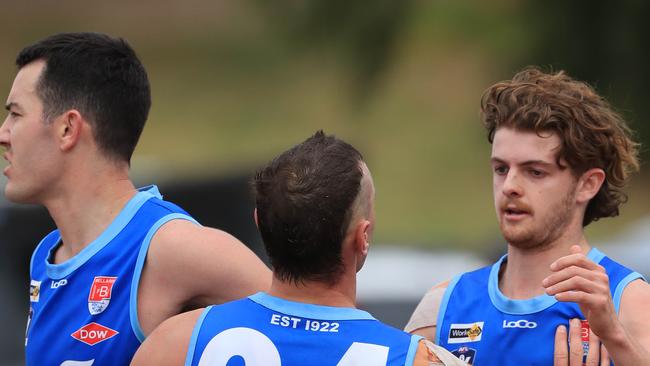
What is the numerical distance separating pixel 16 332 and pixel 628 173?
5.16 meters

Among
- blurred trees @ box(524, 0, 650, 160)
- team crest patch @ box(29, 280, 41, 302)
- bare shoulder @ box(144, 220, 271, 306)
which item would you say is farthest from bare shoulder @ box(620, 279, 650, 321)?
blurred trees @ box(524, 0, 650, 160)

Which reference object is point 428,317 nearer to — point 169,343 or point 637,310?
point 637,310

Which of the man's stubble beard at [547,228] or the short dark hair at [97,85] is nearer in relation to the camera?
the man's stubble beard at [547,228]

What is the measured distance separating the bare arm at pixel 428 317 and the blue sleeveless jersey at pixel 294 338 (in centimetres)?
99

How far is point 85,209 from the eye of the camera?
4512 millimetres

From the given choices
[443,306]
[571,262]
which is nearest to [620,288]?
[571,262]

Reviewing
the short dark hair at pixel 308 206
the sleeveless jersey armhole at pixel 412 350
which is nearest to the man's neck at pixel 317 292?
the short dark hair at pixel 308 206

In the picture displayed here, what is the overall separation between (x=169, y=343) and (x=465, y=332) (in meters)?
1.26

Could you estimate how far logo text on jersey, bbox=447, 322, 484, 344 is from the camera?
14.2ft

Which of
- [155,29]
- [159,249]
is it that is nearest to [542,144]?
[159,249]

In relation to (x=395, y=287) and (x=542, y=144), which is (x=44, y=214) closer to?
(x=395, y=287)

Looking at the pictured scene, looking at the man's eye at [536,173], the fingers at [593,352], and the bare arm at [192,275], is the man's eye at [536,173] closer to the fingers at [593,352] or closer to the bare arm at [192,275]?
the fingers at [593,352]

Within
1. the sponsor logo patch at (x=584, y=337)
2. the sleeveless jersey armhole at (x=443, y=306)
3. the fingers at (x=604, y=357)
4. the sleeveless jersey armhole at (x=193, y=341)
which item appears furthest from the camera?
the sleeveless jersey armhole at (x=443, y=306)

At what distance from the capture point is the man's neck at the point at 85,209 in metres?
4.51
